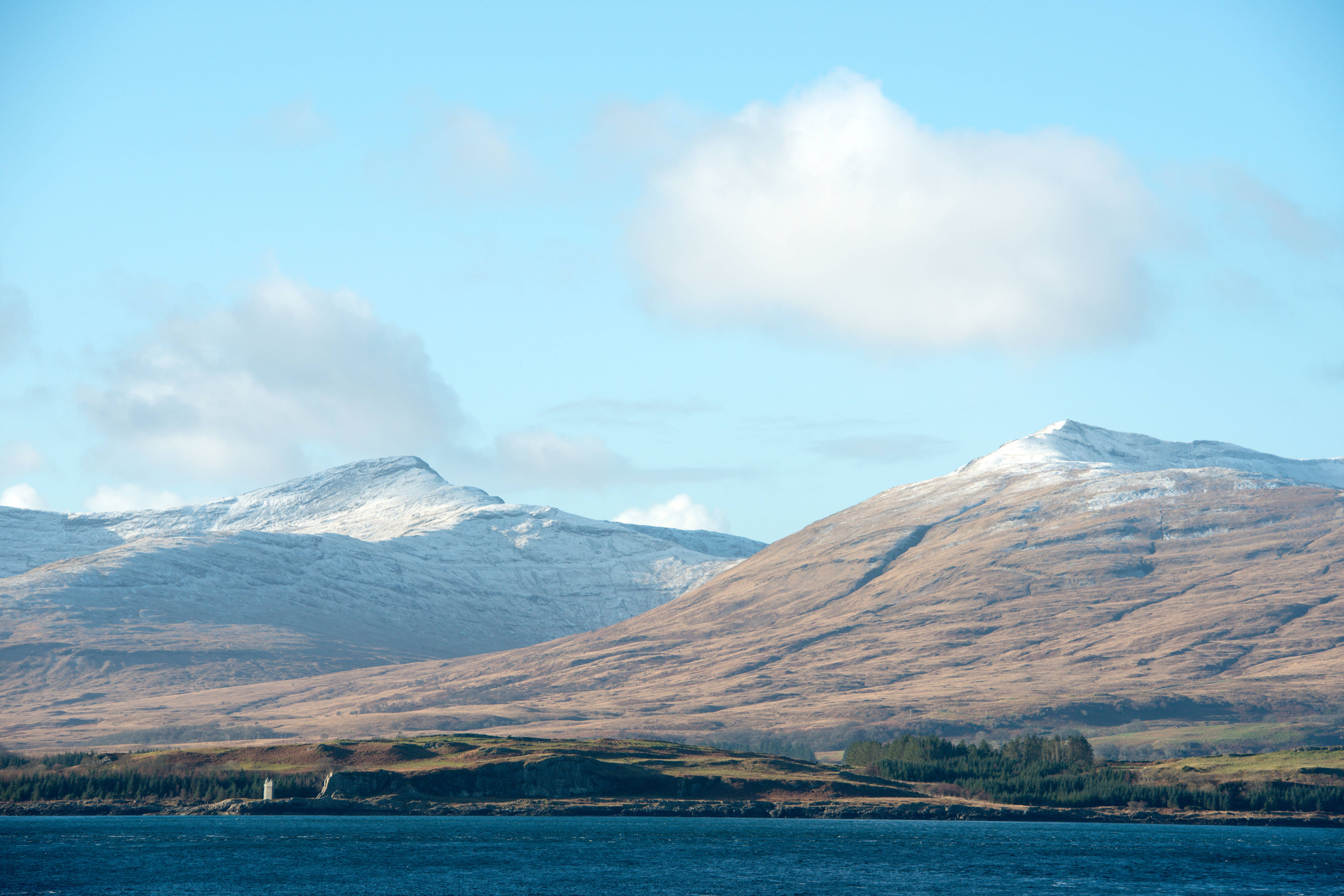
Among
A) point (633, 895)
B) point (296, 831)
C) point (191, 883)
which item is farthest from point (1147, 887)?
point (296, 831)

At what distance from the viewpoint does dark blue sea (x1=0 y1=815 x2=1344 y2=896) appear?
139 m

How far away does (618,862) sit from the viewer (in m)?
159

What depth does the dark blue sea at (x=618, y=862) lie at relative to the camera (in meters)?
139

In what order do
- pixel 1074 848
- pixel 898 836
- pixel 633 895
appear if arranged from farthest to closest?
pixel 898 836
pixel 1074 848
pixel 633 895

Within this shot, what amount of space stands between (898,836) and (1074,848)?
2398cm

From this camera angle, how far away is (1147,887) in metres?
146

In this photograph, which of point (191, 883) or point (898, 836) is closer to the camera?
point (191, 883)

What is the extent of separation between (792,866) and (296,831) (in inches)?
2813

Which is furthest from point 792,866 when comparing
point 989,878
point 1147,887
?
point 1147,887

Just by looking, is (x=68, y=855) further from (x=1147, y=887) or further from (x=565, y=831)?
(x=1147, y=887)

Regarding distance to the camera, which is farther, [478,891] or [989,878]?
[989,878]

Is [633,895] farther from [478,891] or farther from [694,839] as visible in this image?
[694,839]

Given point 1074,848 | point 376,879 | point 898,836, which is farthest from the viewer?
point 898,836

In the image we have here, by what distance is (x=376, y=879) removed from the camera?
14362cm
